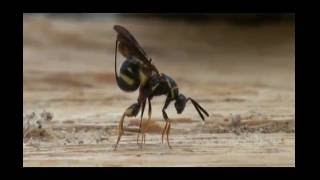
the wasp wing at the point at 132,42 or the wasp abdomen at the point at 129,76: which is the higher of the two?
the wasp wing at the point at 132,42

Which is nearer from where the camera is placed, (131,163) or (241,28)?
(131,163)

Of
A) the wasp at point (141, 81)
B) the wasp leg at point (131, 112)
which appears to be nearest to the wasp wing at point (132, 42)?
the wasp at point (141, 81)

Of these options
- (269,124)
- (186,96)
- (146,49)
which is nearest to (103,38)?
(146,49)

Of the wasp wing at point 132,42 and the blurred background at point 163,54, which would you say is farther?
the blurred background at point 163,54

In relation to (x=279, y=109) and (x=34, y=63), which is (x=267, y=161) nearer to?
(x=279, y=109)

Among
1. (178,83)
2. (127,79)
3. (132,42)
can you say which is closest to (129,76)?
(127,79)

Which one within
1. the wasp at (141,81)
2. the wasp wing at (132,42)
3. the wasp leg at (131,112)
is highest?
the wasp wing at (132,42)

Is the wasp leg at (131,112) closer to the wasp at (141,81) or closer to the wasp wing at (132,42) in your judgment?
the wasp at (141,81)

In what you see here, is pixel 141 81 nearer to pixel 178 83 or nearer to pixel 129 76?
pixel 129 76
